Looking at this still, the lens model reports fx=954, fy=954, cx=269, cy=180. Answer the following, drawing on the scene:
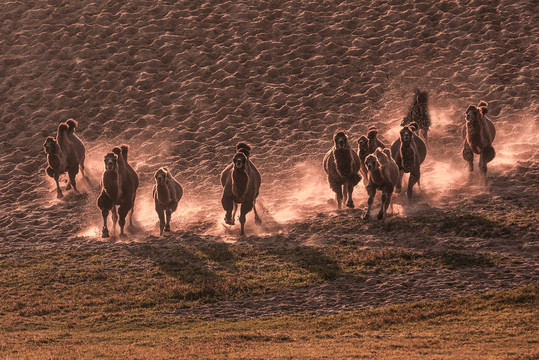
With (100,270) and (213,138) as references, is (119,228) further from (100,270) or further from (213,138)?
(213,138)

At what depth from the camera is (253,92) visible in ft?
105

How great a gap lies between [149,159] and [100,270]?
8.61 meters

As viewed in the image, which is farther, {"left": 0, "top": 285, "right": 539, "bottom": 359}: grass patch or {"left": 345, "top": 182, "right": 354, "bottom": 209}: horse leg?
{"left": 345, "top": 182, "right": 354, "bottom": 209}: horse leg

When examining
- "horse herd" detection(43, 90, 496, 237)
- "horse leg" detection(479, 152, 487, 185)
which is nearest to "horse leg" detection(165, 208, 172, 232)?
"horse herd" detection(43, 90, 496, 237)

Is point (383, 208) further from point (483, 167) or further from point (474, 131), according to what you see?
point (474, 131)

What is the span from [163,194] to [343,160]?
14.1 ft

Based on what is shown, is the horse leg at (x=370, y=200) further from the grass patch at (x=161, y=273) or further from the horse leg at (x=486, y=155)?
the horse leg at (x=486, y=155)

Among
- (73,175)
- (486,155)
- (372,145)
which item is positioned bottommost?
(486,155)

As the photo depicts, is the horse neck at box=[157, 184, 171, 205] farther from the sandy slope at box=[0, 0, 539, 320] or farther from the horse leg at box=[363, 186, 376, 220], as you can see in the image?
the horse leg at box=[363, 186, 376, 220]

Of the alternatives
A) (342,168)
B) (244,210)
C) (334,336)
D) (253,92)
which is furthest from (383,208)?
(253,92)

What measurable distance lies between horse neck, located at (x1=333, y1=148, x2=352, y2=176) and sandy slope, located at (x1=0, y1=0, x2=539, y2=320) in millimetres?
1320

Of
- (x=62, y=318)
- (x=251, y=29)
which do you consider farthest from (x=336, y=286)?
(x=251, y=29)

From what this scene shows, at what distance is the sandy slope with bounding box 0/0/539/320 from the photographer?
80.0 feet

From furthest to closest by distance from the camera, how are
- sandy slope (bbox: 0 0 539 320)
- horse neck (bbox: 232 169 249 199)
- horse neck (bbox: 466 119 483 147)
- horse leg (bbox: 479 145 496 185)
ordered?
sandy slope (bbox: 0 0 539 320) < horse leg (bbox: 479 145 496 185) < horse neck (bbox: 466 119 483 147) < horse neck (bbox: 232 169 249 199)
